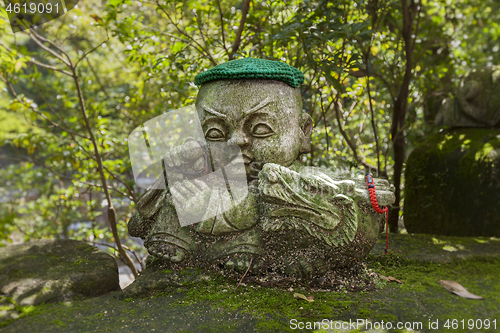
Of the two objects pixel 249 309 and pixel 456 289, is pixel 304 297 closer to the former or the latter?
pixel 249 309

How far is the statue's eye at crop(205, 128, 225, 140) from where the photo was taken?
233cm

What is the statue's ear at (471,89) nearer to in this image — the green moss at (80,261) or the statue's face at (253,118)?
the statue's face at (253,118)

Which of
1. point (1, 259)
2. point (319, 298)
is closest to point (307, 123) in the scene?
point (319, 298)

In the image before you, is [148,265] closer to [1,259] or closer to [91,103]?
[1,259]

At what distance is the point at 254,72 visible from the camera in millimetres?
2264

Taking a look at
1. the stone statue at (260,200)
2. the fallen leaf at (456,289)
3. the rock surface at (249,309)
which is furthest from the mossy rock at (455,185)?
the stone statue at (260,200)

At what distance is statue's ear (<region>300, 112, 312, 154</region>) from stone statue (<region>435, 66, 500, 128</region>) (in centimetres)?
253

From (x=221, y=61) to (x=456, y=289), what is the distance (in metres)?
2.95

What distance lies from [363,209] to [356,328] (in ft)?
2.21

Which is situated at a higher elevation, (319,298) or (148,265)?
(148,265)

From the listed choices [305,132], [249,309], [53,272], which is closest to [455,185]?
[305,132]

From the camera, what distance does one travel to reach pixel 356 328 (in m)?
1.73

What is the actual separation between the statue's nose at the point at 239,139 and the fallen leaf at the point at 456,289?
5.11ft

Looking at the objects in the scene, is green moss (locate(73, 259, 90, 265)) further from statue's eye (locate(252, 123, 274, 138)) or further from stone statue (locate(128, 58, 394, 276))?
statue's eye (locate(252, 123, 274, 138))
